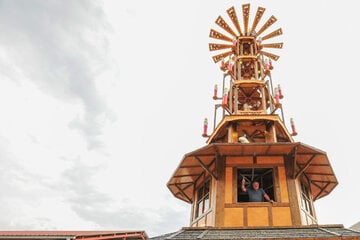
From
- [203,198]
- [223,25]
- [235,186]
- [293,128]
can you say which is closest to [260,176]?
[235,186]

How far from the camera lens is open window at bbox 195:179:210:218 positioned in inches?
493

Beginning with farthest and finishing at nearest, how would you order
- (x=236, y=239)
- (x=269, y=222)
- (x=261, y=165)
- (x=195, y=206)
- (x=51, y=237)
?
(x=51, y=237), (x=195, y=206), (x=261, y=165), (x=269, y=222), (x=236, y=239)

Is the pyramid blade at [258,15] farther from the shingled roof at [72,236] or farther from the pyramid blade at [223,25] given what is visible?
the shingled roof at [72,236]

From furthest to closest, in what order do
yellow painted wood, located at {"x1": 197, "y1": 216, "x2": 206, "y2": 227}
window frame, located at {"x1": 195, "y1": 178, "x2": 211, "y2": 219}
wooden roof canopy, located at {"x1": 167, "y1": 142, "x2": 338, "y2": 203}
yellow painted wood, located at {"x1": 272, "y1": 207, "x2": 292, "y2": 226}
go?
window frame, located at {"x1": 195, "y1": 178, "x2": 211, "y2": 219}
yellow painted wood, located at {"x1": 197, "y1": 216, "x2": 206, "y2": 227}
wooden roof canopy, located at {"x1": 167, "y1": 142, "x2": 338, "y2": 203}
yellow painted wood, located at {"x1": 272, "y1": 207, "x2": 292, "y2": 226}

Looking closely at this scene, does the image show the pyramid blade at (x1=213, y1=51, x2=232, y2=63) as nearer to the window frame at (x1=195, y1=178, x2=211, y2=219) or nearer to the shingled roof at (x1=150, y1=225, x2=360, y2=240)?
the window frame at (x1=195, y1=178, x2=211, y2=219)

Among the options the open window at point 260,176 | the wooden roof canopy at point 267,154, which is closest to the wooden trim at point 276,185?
the open window at point 260,176

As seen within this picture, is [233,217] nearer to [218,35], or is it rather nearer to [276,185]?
[276,185]

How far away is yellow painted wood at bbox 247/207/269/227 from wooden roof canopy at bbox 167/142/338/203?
68.6 inches

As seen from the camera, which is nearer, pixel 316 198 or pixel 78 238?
pixel 316 198

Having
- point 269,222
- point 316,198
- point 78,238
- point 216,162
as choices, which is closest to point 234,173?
point 216,162

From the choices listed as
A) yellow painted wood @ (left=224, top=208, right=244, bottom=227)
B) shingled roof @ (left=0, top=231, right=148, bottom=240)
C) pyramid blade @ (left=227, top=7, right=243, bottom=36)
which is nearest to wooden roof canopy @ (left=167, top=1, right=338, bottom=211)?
pyramid blade @ (left=227, top=7, right=243, bottom=36)

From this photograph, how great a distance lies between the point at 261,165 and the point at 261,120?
2849 millimetres

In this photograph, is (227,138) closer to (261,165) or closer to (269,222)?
(261,165)

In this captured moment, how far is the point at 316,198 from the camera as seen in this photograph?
49.5 feet
